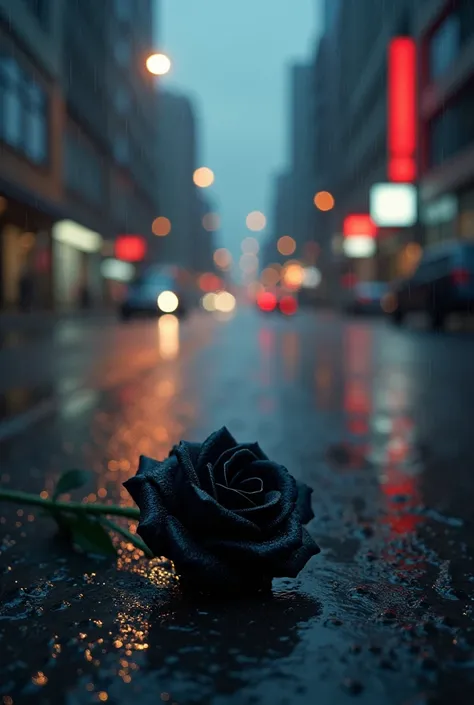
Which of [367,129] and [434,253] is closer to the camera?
[434,253]

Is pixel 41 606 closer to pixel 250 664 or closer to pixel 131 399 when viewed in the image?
pixel 250 664

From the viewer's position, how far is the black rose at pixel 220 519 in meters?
1.94

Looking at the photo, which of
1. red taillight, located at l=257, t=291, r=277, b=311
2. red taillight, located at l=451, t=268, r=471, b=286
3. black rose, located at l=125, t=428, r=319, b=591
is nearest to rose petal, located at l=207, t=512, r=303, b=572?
black rose, located at l=125, t=428, r=319, b=591

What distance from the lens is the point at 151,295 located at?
1352 inches

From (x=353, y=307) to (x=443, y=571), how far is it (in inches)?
1723

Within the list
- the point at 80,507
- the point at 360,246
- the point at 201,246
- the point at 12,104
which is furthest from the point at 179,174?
the point at 80,507

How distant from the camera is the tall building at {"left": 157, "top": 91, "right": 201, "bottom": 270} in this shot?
144 metres

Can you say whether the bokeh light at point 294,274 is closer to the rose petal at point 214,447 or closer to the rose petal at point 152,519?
the rose petal at point 214,447

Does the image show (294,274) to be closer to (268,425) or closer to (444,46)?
(444,46)

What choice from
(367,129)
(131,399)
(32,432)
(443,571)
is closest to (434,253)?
(131,399)

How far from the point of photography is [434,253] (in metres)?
23.4

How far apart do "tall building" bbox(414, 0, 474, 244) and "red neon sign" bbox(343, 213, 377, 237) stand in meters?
20.3

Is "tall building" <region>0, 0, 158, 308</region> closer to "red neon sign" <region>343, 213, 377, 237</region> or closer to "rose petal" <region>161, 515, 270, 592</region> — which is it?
→ "rose petal" <region>161, 515, 270, 592</region>

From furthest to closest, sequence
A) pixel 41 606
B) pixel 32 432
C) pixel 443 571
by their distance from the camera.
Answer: pixel 32 432 < pixel 443 571 < pixel 41 606
